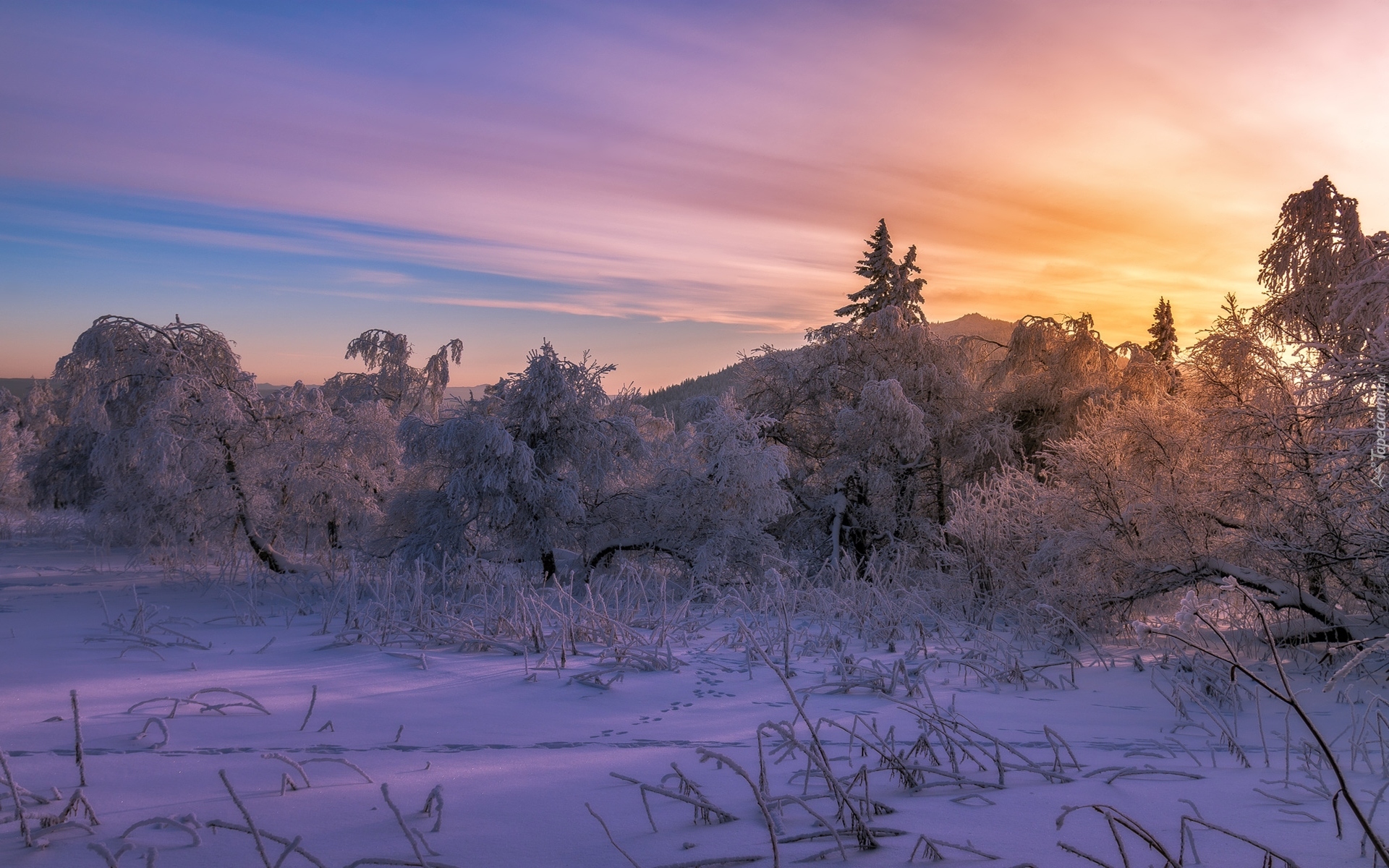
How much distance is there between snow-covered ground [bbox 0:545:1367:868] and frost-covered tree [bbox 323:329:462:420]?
33.3ft

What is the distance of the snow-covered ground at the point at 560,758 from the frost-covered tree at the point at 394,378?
1016cm

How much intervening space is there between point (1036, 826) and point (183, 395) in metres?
10.1

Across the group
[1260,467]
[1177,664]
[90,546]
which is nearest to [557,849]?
[1177,664]

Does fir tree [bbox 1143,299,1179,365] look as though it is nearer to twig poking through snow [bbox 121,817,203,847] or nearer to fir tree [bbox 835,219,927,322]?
fir tree [bbox 835,219,927,322]

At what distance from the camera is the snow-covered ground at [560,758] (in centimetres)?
246

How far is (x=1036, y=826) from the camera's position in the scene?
8.45 feet

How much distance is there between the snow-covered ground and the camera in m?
2.46

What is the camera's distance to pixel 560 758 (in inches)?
134

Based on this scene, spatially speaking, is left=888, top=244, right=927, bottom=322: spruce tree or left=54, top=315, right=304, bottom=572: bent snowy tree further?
left=888, top=244, right=927, bottom=322: spruce tree

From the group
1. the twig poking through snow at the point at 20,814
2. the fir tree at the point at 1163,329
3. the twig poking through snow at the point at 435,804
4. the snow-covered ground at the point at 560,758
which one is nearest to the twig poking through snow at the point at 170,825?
the snow-covered ground at the point at 560,758

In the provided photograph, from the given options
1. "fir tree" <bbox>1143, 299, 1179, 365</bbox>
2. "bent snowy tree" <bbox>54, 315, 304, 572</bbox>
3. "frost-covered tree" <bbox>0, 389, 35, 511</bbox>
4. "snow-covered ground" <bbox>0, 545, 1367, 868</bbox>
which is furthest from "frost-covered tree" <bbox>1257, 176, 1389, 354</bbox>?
"frost-covered tree" <bbox>0, 389, 35, 511</bbox>

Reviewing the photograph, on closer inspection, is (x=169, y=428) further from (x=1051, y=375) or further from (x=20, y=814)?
(x=1051, y=375)

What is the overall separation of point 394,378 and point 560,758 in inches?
544

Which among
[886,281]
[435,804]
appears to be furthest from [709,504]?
[886,281]
